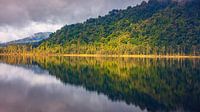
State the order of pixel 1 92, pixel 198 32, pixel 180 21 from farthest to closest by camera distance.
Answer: pixel 180 21, pixel 198 32, pixel 1 92

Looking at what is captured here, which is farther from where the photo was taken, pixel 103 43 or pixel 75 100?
pixel 103 43

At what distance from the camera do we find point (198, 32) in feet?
565

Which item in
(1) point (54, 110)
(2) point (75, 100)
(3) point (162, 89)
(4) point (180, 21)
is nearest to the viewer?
(1) point (54, 110)

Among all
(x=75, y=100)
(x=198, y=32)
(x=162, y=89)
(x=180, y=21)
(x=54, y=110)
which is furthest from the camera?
(x=180, y=21)

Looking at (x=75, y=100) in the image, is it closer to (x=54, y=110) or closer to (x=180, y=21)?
(x=54, y=110)

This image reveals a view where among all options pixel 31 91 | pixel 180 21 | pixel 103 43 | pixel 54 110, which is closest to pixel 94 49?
pixel 103 43

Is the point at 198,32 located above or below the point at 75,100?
above

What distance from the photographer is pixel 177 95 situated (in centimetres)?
3575

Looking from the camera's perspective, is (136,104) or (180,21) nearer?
(136,104)

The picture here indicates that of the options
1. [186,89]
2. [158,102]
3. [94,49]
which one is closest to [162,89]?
[186,89]

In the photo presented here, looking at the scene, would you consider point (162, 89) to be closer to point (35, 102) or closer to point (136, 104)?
point (136, 104)

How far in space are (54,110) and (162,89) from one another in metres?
17.1

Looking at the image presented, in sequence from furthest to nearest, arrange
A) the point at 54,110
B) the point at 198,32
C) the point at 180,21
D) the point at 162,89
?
the point at 180,21 < the point at 198,32 < the point at 162,89 < the point at 54,110

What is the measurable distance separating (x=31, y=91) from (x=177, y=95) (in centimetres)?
1739
